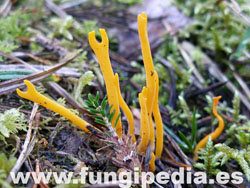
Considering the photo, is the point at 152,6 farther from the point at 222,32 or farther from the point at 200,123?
the point at 200,123

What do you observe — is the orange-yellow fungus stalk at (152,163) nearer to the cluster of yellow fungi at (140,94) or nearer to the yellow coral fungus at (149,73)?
the cluster of yellow fungi at (140,94)

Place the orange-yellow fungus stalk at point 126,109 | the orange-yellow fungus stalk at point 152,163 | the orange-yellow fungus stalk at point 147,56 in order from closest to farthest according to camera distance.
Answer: the orange-yellow fungus stalk at point 147,56 < the orange-yellow fungus stalk at point 126,109 < the orange-yellow fungus stalk at point 152,163

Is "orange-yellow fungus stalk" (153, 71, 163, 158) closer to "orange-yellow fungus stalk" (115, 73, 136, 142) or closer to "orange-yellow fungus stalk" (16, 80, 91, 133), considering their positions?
"orange-yellow fungus stalk" (115, 73, 136, 142)

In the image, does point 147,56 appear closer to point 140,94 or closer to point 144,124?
A: point 140,94

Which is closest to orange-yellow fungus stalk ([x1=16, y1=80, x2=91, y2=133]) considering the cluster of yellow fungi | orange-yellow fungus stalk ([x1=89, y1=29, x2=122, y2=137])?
the cluster of yellow fungi

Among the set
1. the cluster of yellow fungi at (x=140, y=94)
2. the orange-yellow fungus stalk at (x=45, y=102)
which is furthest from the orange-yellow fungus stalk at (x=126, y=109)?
the orange-yellow fungus stalk at (x=45, y=102)

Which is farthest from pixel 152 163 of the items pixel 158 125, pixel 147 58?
pixel 147 58

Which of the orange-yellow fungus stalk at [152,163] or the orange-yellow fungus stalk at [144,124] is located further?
the orange-yellow fungus stalk at [152,163]

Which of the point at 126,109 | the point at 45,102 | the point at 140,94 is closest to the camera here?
the point at 140,94

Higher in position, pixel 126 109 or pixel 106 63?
pixel 106 63

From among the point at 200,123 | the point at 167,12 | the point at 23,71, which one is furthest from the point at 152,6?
the point at 23,71

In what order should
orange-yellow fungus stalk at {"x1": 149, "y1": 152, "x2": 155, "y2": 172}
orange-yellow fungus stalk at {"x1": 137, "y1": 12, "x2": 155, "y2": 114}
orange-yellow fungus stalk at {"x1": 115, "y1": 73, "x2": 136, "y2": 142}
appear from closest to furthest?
1. orange-yellow fungus stalk at {"x1": 137, "y1": 12, "x2": 155, "y2": 114}
2. orange-yellow fungus stalk at {"x1": 115, "y1": 73, "x2": 136, "y2": 142}
3. orange-yellow fungus stalk at {"x1": 149, "y1": 152, "x2": 155, "y2": 172}
